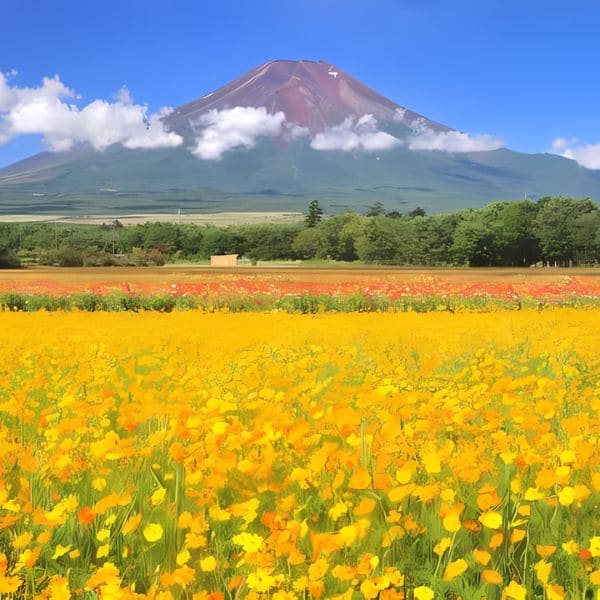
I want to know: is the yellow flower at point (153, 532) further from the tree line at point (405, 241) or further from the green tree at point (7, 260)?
the tree line at point (405, 241)

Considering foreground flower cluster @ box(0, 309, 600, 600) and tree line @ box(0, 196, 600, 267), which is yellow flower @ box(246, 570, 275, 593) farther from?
tree line @ box(0, 196, 600, 267)

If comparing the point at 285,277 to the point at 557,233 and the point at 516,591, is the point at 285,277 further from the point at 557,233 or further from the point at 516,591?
the point at 557,233

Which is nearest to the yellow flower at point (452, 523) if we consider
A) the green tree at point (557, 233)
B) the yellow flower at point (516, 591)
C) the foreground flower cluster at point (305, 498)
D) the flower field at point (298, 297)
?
the foreground flower cluster at point (305, 498)

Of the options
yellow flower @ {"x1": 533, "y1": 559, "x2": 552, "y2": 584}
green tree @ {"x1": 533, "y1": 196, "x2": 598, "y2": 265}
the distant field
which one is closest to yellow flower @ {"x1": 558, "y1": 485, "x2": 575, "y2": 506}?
yellow flower @ {"x1": 533, "y1": 559, "x2": 552, "y2": 584}

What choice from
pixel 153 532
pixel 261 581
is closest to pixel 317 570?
pixel 261 581

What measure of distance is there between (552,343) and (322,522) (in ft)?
19.5

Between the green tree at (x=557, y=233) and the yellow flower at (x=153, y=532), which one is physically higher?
the green tree at (x=557, y=233)

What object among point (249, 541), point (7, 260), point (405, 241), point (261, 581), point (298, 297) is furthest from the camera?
point (405, 241)

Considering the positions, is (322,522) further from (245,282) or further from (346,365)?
(245,282)

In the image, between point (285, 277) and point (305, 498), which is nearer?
point (305, 498)

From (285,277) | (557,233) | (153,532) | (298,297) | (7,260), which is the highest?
(557,233)

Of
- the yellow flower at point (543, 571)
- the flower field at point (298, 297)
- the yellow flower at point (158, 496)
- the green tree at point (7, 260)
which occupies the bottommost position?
the flower field at point (298, 297)

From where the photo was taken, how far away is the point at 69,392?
512cm

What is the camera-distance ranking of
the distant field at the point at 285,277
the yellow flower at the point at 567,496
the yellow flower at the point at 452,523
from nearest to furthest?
the yellow flower at the point at 452,523 → the yellow flower at the point at 567,496 → the distant field at the point at 285,277
